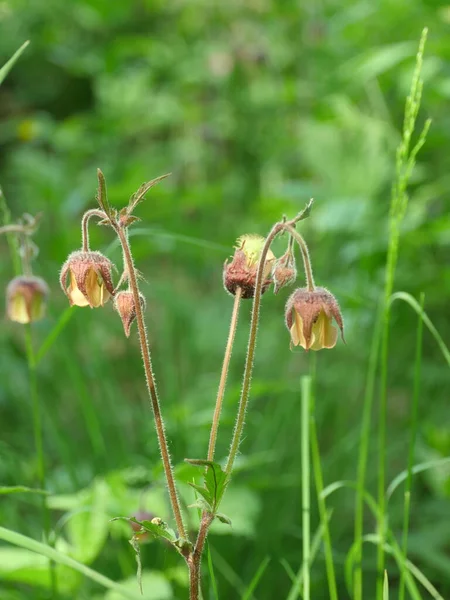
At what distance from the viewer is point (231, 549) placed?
6.64 ft

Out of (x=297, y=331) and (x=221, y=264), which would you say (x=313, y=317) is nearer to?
(x=297, y=331)

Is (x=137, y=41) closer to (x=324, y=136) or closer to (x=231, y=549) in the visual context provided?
(x=324, y=136)

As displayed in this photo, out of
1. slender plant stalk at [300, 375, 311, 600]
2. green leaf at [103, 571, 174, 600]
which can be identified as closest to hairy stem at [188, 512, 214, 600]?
slender plant stalk at [300, 375, 311, 600]

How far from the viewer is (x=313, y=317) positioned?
105 cm

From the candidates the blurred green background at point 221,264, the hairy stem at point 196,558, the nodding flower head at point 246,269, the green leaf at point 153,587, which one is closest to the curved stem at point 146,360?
the hairy stem at point 196,558

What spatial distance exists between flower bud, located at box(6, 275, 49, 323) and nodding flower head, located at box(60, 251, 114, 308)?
276 millimetres

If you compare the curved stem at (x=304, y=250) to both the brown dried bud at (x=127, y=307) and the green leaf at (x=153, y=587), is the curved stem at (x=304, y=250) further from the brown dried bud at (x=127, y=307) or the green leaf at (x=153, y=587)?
the green leaf at (x=153, y=587)

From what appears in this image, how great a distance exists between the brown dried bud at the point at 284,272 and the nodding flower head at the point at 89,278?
0.79ft

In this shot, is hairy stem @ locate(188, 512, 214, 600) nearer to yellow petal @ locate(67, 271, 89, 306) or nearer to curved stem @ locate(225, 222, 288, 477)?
curved stem @ locate(225, 222, 288, 477)

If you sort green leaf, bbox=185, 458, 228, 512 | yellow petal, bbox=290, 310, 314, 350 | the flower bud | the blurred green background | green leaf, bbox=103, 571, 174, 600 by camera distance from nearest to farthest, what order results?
green leaf, bbox=185, 458, 228, 512 < yellow petal, bbox=290, 310, 314, 350 < the flower bud < green leaf, bbox=103, 571, 174, 600 < the blurred green background

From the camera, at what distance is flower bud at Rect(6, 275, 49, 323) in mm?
1368

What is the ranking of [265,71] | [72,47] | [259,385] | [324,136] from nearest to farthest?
[259,385] < [324,136] < [265,71] < [72,47]

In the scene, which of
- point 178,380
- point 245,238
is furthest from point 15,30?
point 245,238

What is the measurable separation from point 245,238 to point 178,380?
1.61 metres
